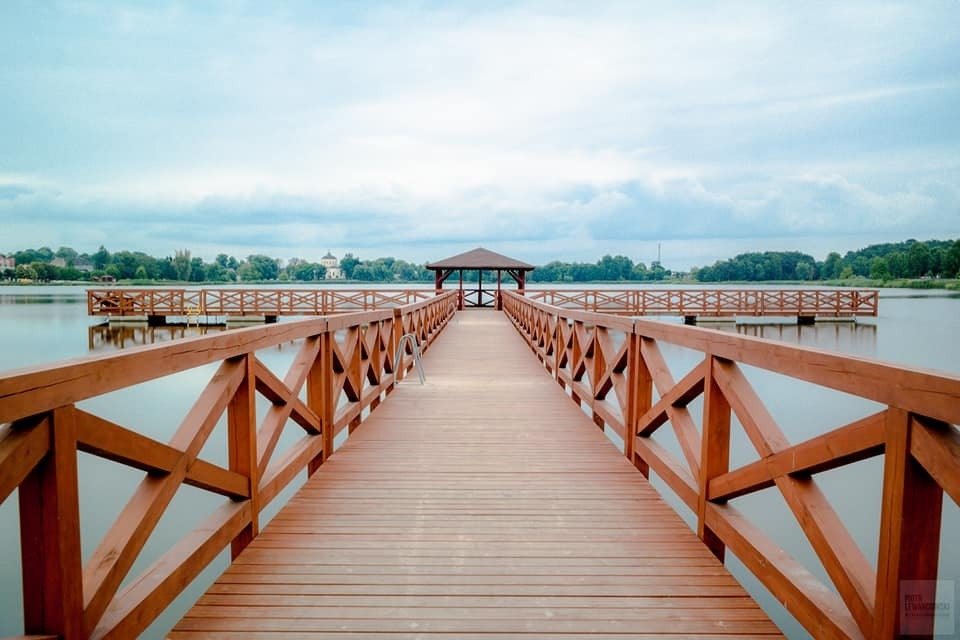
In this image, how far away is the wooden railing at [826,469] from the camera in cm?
130

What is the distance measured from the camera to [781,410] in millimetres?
11023

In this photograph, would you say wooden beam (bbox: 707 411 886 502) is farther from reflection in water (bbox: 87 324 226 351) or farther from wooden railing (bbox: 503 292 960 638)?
reflection in water (bbox: 87 324 226 351)

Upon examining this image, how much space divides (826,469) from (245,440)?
2.31m

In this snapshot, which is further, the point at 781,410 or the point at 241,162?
the point at 241,162

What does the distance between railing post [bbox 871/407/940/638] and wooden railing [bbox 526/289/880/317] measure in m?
27.1

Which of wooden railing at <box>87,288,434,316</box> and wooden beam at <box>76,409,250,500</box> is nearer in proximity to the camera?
wooden beam at <box>76,409,250,500</box>

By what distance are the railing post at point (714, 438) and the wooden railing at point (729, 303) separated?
85.1 ft

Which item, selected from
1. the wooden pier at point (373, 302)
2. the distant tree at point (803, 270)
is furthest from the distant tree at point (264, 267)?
the distant tree at point (803, 270)

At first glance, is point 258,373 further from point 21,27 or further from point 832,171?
point 832,171

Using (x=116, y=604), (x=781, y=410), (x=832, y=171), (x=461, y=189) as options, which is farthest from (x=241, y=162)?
(x=832, y=171)

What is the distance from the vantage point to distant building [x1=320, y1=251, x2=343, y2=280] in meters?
111

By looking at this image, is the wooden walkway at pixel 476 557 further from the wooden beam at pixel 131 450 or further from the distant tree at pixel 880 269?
the distant tree at pixel 880 269

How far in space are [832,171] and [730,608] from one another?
11132cm

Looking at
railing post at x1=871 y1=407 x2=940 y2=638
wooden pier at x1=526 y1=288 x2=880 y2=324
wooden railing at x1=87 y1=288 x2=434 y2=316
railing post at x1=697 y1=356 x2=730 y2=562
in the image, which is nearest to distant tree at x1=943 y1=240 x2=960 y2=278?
wooden pier at x1=526 y1=288 x2=880 y2=324
